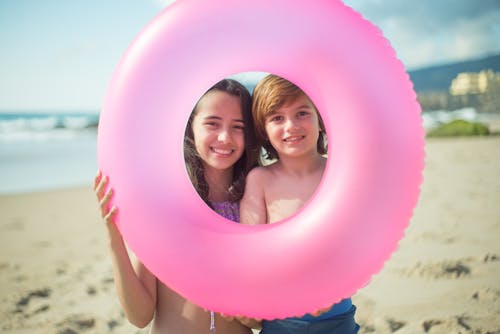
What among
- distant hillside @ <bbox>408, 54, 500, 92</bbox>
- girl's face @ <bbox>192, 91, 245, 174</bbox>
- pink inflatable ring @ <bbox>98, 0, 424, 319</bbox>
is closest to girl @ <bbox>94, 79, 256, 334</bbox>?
girl's face @ <bbox>192, 91, 245, 174</bbox>

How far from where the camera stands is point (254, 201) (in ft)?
5.68

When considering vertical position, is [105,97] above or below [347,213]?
above

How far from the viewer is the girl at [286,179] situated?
1.71 meters

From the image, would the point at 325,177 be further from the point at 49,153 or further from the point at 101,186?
the point at 49,153

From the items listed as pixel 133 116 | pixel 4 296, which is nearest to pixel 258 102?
pixel 133 116

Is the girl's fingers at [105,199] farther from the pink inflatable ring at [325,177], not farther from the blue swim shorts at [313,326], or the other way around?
the blue swim shorts at [313,326]

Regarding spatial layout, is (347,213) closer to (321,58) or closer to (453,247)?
(321,58)

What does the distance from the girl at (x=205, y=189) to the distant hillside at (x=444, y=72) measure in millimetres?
19722

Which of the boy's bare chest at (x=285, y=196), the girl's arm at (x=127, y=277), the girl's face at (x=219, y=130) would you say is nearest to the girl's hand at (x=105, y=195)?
the girl's arm at (x=127, y=277)

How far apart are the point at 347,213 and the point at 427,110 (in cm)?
1952

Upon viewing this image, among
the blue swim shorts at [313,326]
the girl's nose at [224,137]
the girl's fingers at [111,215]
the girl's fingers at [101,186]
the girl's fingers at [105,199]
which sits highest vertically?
the girl's nose at [224,137]

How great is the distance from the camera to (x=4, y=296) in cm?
329

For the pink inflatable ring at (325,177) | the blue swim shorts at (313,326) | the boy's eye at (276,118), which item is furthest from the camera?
the boy's eye at (276,118)

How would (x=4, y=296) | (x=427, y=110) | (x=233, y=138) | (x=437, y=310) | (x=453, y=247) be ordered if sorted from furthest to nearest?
(x=427, y=110) → (x=453, y=247) → (x=4, y=296) → (x=437, y=310) → (x=233, y=138)
